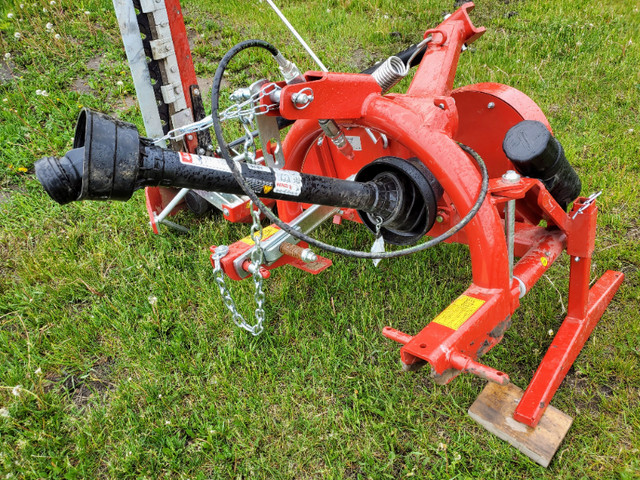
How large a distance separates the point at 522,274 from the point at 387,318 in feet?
2.66

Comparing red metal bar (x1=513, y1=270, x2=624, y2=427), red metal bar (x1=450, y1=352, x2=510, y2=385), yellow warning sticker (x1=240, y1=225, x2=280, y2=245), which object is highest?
red metal bar (x1=450, y1=352, x2=510, y2=385)

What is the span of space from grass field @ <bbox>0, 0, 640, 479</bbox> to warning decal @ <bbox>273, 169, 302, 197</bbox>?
104 cm

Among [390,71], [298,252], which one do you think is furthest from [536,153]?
[298,252]

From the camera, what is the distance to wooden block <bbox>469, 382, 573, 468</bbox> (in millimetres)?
1973

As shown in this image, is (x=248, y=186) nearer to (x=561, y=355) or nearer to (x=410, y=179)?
(x=410, y=179)

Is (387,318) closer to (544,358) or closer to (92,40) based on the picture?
(544,358)

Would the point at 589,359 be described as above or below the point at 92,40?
below

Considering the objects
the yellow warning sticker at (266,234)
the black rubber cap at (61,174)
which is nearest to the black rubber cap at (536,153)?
the yellow warning sticker at (266,234)

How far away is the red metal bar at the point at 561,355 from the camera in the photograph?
204 centimetres

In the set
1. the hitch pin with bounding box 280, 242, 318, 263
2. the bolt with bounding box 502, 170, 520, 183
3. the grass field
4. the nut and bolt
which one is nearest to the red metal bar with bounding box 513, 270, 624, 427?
the grass field

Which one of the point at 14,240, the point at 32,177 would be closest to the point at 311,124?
the point at 14,240

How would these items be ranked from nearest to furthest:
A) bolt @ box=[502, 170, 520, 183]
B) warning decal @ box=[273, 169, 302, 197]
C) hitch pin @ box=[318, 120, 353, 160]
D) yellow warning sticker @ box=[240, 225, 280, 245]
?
warning decal @ box=[273, 169, 302, 197], bolt @ box=[502, 170, 520, 183], hitch pin @ box=[318, 120, 353, 160], yellow warning sticker @ box=[240, 225, 280, 245]

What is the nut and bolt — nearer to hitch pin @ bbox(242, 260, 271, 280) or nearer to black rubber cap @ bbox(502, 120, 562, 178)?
hitch pin @ bbox(242, 260, 271, 280)

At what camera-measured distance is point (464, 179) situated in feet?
5.99
